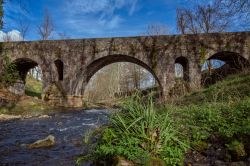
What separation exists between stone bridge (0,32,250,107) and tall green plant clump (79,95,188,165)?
13652 mm

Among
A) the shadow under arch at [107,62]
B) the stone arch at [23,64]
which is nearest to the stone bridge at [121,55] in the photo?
the shadow under arch at [107,62]

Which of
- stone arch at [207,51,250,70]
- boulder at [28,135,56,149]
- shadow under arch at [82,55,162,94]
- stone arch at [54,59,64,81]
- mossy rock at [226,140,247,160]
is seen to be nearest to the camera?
mossy rock at [226,140,247,160]

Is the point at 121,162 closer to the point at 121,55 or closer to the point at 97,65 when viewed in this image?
the point at 121,55

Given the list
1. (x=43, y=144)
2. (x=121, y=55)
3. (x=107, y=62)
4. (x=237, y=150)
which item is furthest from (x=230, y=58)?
(x=237, y=150)

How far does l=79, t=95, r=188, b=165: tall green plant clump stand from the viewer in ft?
10.9

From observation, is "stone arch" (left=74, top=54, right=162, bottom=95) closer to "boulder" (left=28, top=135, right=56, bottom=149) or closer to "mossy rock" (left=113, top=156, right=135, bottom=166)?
"boulder" (left=28, top=135, right=56, bottom=149)

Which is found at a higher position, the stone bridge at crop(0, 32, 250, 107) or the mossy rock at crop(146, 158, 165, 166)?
the stone bridge at crop(0, 32, 250, 107)

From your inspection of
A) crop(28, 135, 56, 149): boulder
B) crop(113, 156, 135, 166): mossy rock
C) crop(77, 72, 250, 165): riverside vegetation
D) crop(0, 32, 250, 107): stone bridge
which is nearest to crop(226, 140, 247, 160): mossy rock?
crop(77, 72, 250, 165): riverside vegetation

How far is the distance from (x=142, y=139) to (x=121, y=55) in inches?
636

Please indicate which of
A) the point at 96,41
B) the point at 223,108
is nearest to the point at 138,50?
the point at 96,41

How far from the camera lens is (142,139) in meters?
3.54

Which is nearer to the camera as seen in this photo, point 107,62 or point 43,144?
point 43,144

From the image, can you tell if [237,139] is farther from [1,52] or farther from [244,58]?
[1,52]

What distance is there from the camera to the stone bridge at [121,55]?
18.2m
